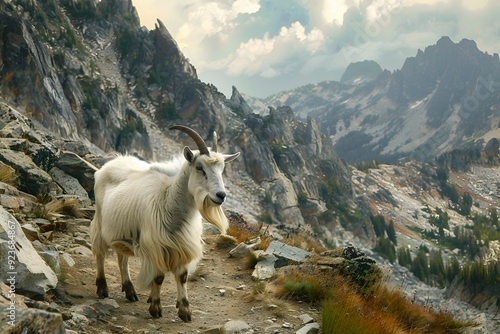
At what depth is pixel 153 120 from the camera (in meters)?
Result: 63.8

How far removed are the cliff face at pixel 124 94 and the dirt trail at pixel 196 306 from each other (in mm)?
30359

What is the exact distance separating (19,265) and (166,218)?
7.33 feet

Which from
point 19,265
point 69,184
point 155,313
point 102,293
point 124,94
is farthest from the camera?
point 124,94

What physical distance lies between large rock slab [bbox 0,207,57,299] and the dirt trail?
2.73 ft

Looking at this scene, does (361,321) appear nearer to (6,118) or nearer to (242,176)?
(6,118)

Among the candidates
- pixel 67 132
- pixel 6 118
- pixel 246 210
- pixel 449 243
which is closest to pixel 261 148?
pixel 246 210

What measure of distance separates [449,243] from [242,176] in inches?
4155

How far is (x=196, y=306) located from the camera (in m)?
7.66

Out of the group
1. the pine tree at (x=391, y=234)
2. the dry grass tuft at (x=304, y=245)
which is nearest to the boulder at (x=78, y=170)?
the dry grass tuft at (x=304, y=245)

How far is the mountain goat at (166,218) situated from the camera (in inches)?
253

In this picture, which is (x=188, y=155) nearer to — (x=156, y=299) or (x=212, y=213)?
(x=212, y=213)

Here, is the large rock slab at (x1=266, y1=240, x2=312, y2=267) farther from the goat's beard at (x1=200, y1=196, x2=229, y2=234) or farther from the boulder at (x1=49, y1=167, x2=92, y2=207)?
the boulder at (x1=49, y1=167, x2=92, y2=207)

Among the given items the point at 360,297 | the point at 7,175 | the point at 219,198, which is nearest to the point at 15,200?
the point at 7,175

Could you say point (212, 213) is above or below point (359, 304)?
above
